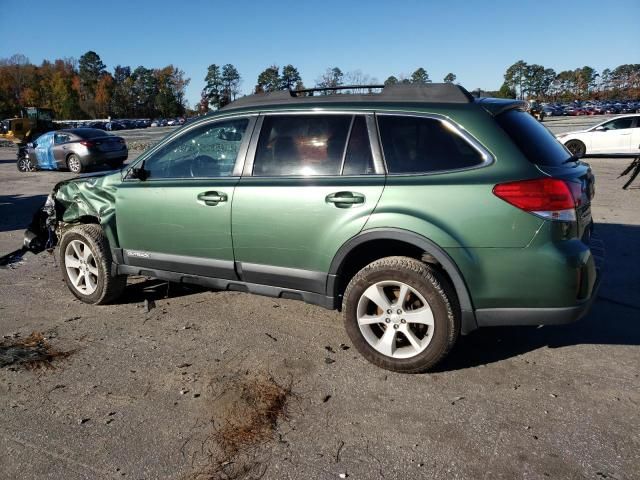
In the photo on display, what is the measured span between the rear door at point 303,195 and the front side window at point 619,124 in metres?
17.1

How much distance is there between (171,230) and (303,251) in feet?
4.12

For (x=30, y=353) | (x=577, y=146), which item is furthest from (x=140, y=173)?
(x=577, y=146)

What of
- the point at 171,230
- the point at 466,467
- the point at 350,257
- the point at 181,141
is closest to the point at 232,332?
the point at 171,230

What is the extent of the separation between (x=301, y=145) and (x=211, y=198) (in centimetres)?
83

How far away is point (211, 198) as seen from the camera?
4.02m

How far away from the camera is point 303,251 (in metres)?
3.71

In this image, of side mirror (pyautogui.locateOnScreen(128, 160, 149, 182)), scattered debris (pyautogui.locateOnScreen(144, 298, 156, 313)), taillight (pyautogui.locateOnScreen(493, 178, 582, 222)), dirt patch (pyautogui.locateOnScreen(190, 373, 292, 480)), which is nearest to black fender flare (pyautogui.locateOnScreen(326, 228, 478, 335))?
taillight (pyautogui.locateOnScreen(493, 178, 582, 222))

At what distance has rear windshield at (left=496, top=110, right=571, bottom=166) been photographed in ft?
10.8

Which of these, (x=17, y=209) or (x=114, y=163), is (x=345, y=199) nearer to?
(x=17, y=209)

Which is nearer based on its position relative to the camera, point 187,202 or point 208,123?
point 187,202

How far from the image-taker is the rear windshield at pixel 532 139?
10.8 ft

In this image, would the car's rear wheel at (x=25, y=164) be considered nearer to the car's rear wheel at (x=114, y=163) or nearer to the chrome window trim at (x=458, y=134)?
the car's rear wheel at (x=114, y=163)

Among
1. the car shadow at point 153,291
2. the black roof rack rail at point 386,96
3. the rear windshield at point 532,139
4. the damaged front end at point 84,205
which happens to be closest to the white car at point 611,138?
the rear windshield at point 532,139

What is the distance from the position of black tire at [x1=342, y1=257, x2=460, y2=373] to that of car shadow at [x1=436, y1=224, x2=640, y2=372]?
0.27 metres
